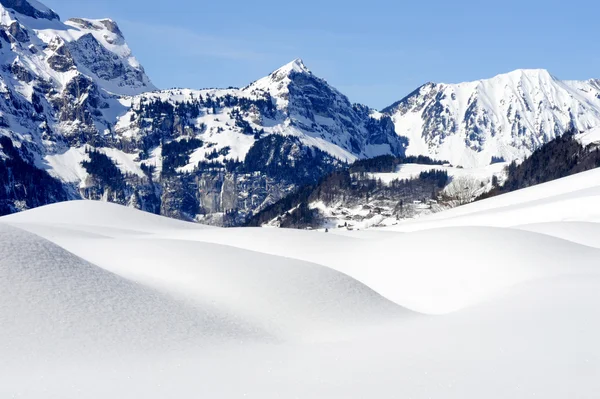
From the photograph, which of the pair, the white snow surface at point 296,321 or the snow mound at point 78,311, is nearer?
the white snow surface at point 296,321

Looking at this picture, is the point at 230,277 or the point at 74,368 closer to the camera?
the point at 74,368

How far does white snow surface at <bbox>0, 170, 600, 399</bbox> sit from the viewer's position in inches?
666

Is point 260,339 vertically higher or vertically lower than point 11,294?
lower

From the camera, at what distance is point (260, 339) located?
920 inches

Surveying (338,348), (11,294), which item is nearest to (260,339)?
(338,348)

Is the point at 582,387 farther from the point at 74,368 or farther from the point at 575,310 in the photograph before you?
the point at 74,368

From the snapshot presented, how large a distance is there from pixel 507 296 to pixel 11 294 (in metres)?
21.7

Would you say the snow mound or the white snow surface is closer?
the white snow surface

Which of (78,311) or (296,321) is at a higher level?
(78,311)

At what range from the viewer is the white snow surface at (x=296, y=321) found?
16.9 m

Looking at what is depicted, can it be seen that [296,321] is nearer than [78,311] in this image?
No

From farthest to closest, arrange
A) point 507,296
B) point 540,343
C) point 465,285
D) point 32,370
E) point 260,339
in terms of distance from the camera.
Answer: point 465,285 < point 507,296 < point 260,339 < point 540,343 < point 32,370

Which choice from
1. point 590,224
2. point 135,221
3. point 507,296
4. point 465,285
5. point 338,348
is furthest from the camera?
point 135,221

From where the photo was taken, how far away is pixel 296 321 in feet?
85.9
